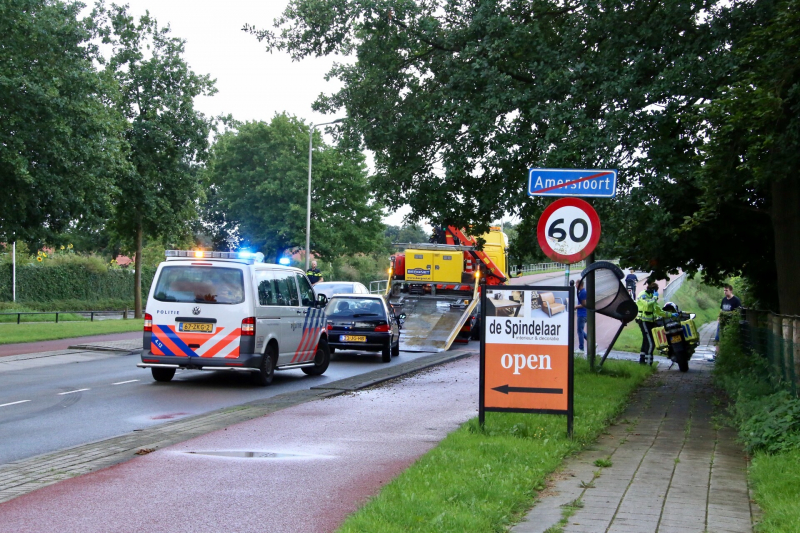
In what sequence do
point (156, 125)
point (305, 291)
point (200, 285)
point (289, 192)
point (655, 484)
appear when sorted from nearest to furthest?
point (655, 484)
point (200, 285)
point (305, 291)
point (156, 125)
point (289, 192)

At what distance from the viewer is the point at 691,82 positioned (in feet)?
42.2

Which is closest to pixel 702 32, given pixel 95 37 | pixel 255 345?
pixel 255 345

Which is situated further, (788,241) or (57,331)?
(57,331)

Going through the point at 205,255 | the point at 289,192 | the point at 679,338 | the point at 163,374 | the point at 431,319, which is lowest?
the point at 163,374

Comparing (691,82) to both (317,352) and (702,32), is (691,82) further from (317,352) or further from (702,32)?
(317,352)

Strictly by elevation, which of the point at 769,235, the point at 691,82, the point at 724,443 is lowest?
the point at 724,443

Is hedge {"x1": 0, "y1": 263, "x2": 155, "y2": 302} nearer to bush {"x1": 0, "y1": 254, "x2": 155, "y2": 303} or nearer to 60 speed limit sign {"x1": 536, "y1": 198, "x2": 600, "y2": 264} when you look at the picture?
bush {"x1": 0, "y1": 254, "x2": 155, "y2": 303}

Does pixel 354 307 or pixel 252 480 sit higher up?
pixel 354 307

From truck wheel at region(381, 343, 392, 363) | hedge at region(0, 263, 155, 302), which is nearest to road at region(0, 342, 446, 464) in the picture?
truck wheel at region(381, 343, 392, 363)

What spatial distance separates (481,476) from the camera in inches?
260

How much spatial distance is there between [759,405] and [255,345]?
24.7 feet

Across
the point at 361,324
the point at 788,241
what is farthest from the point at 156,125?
the point at 788,241

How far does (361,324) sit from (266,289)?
5.82 meters

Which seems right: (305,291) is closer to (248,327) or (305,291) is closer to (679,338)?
(248,327)
